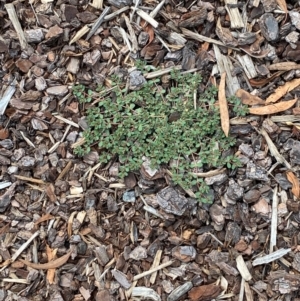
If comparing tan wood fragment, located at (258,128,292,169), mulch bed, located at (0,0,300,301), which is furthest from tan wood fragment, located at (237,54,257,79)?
tan wood fragment, located at (258,128,292,169)

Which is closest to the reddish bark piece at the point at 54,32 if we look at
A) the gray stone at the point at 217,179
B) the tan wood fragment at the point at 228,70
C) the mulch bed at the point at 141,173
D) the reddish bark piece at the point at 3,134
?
the mulch bed at the point at 141,173

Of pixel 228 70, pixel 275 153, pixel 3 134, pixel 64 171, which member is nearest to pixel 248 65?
pixel 228 70

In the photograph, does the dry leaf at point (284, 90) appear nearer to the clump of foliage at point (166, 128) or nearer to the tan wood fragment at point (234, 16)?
the clump of foliage at point (166, 128)

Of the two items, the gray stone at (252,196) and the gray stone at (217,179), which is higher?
the gray stone at (217,179)

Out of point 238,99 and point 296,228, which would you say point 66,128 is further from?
point 296,228

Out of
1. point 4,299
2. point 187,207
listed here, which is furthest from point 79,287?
point 187,207

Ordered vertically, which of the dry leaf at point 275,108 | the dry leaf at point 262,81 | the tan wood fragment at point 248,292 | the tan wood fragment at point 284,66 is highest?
the tan wood fragment at point 284,66

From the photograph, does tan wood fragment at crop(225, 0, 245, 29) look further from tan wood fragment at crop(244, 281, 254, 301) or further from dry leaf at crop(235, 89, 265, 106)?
tan wood fragment at crop(244, 281, 254, 301)
